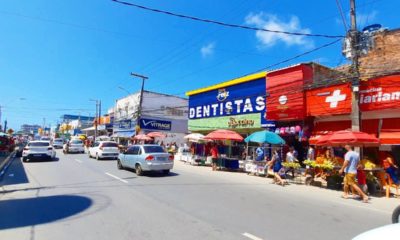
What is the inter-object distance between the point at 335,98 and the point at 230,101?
10316mm

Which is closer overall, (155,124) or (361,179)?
(361,179)

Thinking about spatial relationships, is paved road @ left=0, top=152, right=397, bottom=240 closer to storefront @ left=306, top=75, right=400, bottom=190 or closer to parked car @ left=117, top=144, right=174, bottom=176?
parked car @ left=117, top=144, right=174, bottom=176

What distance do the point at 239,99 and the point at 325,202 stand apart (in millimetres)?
16313

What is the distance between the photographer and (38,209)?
8609 mm

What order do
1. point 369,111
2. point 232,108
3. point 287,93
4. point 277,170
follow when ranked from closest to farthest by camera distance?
point 277,170, point 369,111, point 287,93, point 232,108

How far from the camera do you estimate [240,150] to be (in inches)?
1069

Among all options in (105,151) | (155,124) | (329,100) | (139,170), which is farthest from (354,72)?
(155,124)

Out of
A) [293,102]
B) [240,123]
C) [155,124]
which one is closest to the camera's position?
[293,102]

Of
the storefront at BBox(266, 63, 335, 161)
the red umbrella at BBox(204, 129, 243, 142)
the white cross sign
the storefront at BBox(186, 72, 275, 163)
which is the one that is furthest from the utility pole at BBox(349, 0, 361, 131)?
the storefront at BBox(186, 72, 275, 163)

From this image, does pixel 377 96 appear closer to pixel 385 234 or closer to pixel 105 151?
pixel 385 234

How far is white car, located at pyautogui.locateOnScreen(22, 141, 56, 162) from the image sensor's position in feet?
78.1

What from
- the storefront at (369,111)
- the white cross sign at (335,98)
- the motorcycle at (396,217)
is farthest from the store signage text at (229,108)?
the motorcycle at (396,217)

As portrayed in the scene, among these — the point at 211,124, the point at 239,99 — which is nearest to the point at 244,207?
the point at 239,99

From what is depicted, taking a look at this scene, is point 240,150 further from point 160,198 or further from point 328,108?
point 160,198
